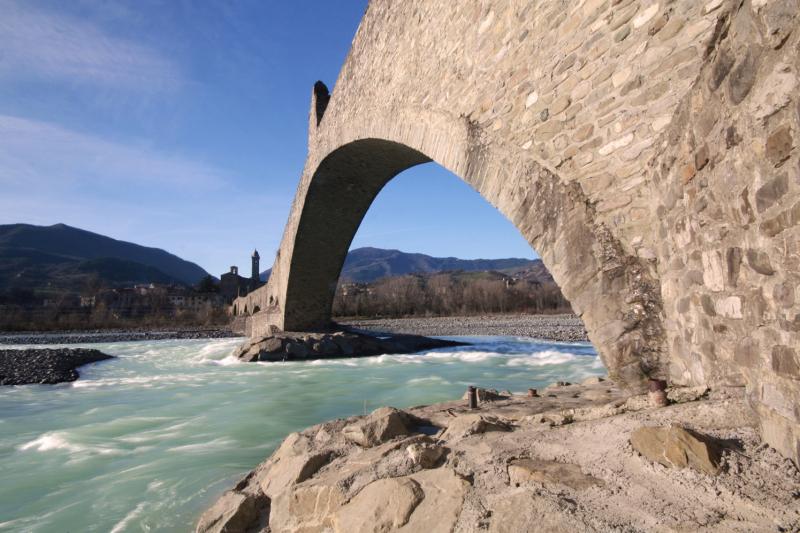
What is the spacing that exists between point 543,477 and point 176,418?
20.7ft

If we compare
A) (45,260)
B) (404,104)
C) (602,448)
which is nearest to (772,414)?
(602,448)

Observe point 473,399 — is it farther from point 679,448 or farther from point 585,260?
point 679,448

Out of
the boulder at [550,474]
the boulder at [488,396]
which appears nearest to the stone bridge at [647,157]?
the boulder at [550,474]

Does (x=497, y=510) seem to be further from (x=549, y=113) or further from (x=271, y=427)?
(x=271, y=427)

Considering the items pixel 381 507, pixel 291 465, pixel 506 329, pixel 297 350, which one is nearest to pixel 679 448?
pixel 381 507

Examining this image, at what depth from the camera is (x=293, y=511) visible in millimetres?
2430

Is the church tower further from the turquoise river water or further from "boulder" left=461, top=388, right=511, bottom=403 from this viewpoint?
"boulder" left=461, top=388, right=511, bottom=403

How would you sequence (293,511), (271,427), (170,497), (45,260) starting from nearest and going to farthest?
(293,511) → (170,497) → (271,427) → (45,260)

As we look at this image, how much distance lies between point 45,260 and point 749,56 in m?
127

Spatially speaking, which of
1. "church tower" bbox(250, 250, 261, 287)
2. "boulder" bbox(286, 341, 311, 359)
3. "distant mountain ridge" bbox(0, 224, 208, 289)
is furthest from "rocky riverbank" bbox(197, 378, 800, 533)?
"distant mountain ridge" bbox(0, 224, 208, 289)

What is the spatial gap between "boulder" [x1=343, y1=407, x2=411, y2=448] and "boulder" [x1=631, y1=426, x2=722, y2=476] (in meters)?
1.50

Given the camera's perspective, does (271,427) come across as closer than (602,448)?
No

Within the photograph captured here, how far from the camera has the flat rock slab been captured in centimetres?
1389

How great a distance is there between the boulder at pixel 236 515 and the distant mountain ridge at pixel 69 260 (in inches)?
3110
